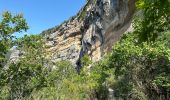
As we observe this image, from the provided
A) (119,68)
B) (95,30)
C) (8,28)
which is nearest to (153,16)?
(8,28)

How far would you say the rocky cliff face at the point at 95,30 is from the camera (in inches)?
2179

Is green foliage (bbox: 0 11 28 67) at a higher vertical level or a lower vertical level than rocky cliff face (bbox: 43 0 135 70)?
lower

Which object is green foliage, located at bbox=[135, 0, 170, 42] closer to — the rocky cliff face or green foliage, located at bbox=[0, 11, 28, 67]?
green foliage, located at bbox=[0, 11, 28, 67]

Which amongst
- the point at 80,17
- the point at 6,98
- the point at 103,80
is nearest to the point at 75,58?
the point at 80,17

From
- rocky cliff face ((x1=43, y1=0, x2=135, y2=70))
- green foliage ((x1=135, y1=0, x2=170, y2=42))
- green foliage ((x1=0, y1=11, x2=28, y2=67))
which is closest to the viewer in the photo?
green foliage ((x1=135, y1=0, x2=170, y2=42))

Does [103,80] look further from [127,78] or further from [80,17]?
[80,17]

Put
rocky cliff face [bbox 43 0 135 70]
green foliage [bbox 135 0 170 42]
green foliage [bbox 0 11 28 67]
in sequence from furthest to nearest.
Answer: rocky cliff face [bbox 43 0 135 70] < green foliage [bbox 0 11 28 67] < green foliage [bbox 135 0 170 42]

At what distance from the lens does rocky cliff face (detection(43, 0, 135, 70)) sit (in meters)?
A: 55.3

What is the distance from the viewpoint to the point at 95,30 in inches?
2475

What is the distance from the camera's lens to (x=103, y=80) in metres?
33.5

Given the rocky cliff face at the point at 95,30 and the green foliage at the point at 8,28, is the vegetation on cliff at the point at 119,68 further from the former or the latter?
the rocky cliff face at the point at 95,30

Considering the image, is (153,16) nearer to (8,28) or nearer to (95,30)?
(8,28)

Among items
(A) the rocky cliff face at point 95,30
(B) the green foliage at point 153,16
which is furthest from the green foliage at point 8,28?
(A) the rocky cliff face at point 95,30

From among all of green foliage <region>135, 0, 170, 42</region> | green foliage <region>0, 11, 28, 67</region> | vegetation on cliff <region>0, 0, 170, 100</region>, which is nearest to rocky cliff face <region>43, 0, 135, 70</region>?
vegetation on cliff <region>0, 0, 170, 100</region>
